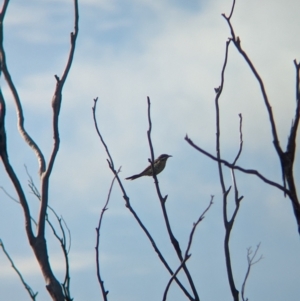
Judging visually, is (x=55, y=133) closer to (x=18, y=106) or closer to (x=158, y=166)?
(x=18, y=106)

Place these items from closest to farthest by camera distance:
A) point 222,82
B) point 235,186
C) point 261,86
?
point 261,86 < point 222,82 < point 235,186

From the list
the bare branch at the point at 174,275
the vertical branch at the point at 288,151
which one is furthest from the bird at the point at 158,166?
the vertical branch at the point at 288,151

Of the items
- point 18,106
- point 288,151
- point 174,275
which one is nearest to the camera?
point 288,151

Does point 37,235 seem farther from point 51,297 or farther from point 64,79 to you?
point 64,79

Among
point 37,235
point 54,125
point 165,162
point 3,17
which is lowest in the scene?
point 37,235

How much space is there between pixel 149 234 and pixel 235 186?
0.65 meters

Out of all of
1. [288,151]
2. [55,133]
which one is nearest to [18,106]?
[55,133]

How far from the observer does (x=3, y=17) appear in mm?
2852

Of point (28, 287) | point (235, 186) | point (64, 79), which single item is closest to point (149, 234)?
point (235, 186)

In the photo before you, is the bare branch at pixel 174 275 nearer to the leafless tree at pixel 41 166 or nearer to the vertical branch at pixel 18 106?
the leafless tree at pixel 41 166

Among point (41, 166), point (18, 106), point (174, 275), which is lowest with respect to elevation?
point (174, 275)

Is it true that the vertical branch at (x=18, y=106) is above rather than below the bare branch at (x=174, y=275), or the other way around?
above

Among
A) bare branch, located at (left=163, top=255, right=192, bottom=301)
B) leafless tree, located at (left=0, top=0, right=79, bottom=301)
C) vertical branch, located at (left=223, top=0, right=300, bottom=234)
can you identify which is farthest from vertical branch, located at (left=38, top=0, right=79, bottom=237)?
vertical branch, located at (left=223, top=0, right=300, bottom=234)

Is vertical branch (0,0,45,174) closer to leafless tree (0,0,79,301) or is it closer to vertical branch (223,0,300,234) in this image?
leafless tree (0,0,79,301)
